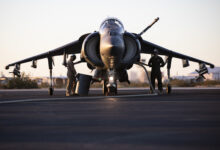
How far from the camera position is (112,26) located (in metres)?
13.0

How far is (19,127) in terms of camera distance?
4238 millimetres

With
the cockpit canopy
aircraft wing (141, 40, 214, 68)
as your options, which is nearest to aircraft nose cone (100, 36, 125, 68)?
the cockpit canopy

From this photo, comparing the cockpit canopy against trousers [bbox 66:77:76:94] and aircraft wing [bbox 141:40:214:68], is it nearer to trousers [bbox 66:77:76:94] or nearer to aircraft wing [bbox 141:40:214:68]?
trousers [bbox 66:77:76:94]

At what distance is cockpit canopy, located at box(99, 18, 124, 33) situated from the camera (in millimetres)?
12730

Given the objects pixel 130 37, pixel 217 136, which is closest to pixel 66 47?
pixel 130 37

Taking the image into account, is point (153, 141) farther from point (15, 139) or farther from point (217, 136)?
point (15, 139)

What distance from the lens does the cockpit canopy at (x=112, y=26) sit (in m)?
12.7

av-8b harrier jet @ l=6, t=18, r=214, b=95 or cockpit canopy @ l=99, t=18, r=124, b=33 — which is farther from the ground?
cockpit canopy @ l=99, t=18, r=124, b=33

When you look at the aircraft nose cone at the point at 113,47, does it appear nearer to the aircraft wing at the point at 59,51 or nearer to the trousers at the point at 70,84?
the trousers at the point at 70,84

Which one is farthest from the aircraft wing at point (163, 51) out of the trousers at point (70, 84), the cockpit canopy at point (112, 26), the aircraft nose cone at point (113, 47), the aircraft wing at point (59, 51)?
the aircraft nose cone at point (113, 47)

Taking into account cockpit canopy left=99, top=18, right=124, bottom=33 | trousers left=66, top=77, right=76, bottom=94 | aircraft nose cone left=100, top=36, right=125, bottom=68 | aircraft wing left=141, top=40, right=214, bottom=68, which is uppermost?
cockpit canopy left=99, top=18, right=124, bottom=33

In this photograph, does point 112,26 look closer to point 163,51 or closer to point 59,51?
point 59,51

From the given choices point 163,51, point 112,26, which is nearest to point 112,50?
point 112,26

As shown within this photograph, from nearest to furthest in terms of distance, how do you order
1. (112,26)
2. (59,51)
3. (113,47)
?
(113,47) → (112,26) → (59,51)
